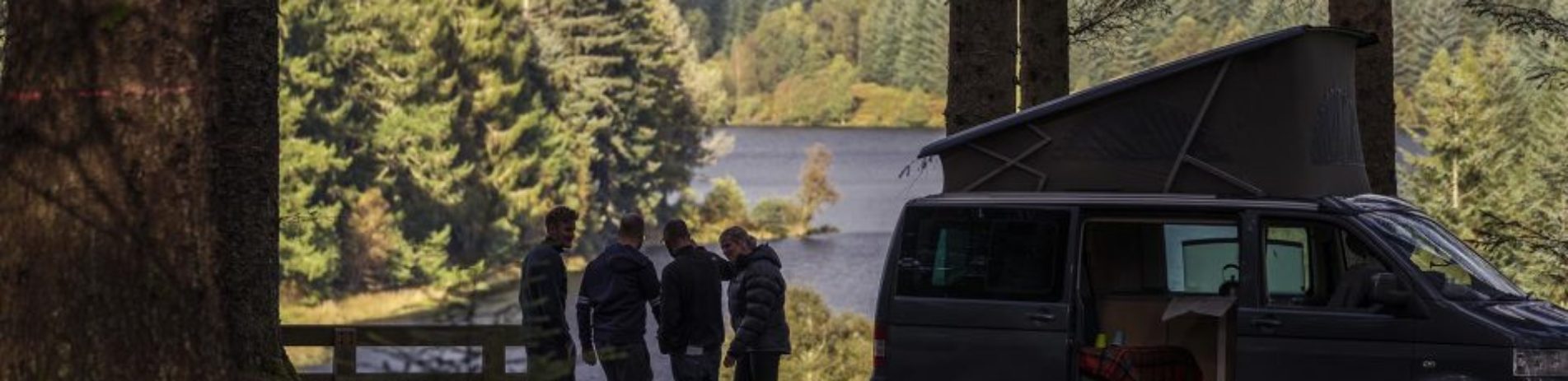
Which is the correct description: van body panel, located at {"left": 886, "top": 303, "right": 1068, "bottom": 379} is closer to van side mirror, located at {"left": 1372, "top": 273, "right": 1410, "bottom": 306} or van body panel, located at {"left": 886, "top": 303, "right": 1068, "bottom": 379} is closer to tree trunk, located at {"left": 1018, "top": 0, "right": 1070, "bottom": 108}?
van side mirror, located at {"left": 1372, "top": 273, "right": 1410, "bottom": 306}

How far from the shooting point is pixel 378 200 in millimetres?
76375

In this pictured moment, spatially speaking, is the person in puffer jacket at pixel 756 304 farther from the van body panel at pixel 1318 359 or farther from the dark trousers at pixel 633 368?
the van body panel at pixel 1318 359

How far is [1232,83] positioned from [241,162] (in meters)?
5.71

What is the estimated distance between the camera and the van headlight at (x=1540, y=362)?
10.3 metres

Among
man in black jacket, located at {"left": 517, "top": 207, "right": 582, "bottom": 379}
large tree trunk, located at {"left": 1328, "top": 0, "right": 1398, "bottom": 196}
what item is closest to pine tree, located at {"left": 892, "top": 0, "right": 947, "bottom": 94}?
large tree trunk, located at {"left": 1328, "top": 0, "right": 1398, "bottom": 196}

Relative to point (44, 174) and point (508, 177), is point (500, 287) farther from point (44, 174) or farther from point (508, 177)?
point (44, 174)

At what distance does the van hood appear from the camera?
33.8ft

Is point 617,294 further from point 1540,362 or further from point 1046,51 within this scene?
point 1046,51

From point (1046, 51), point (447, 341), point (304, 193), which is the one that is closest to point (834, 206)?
point (304, 193)

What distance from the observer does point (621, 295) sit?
13203mm

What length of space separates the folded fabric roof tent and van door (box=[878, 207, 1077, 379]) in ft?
1.89

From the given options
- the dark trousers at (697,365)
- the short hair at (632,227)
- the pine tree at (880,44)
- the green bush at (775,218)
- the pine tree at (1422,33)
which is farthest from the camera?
the pine tree at (880,44)

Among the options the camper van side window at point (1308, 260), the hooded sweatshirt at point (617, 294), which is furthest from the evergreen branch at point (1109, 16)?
the camper van side window at point (1308, 260)

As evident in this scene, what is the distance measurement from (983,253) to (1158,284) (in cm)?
123
